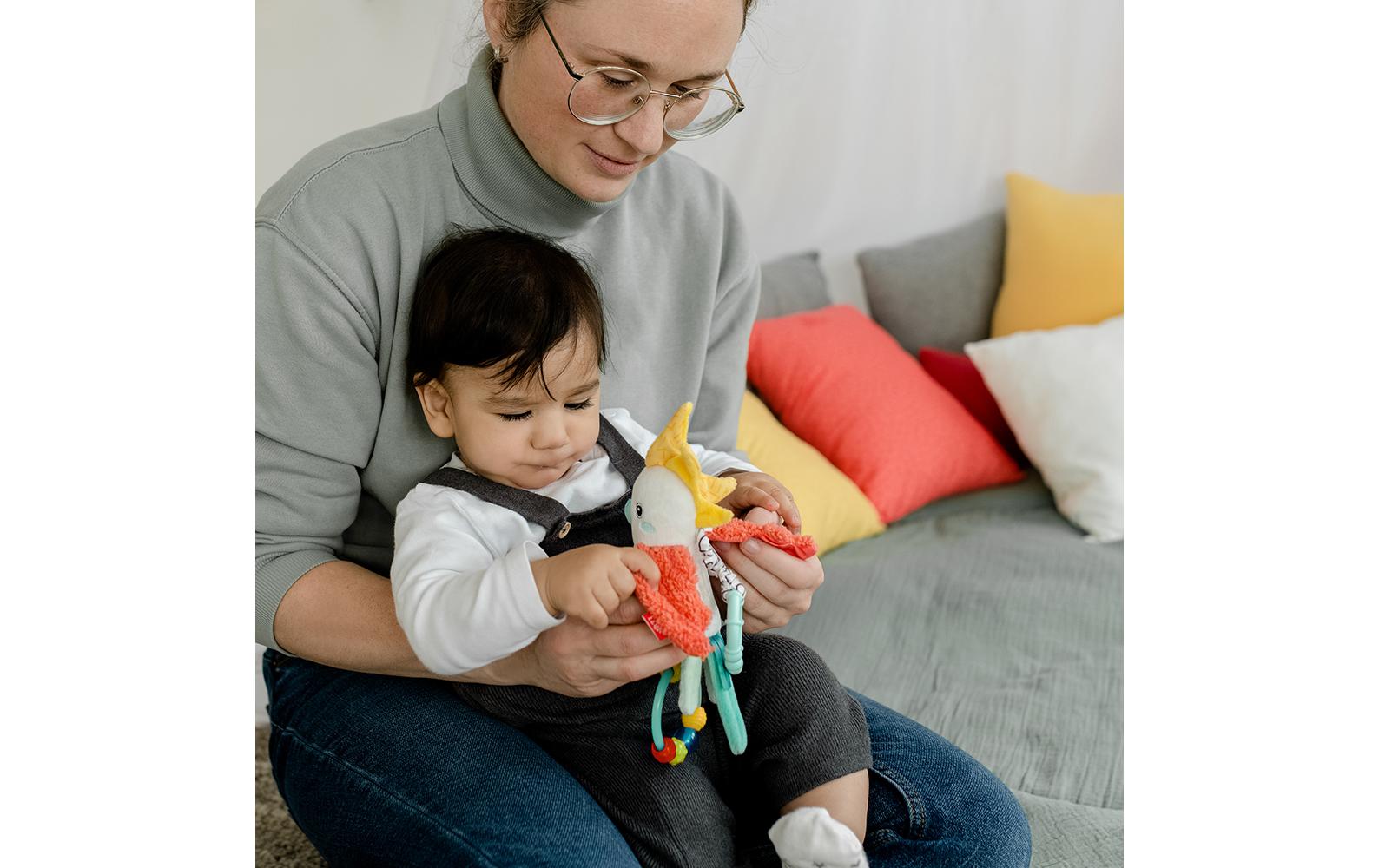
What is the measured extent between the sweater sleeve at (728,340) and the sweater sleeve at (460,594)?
431 mm

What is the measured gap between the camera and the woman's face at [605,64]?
986 mm

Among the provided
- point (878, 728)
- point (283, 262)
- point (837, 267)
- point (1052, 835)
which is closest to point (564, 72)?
point (283, 262)

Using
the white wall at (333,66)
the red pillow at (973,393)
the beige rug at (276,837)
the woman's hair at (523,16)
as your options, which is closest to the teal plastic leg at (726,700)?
the woman's hair at (523,16)

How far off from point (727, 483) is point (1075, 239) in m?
1.72

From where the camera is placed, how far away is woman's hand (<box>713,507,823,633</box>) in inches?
38.4

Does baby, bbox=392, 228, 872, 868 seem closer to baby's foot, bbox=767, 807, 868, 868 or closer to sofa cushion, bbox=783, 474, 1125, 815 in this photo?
baby's foot, bbox=767, 807, 868, 868

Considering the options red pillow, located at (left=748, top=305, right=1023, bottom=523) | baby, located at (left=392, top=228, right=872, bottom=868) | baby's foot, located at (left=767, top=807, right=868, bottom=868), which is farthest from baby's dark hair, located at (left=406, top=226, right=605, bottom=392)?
red pillow, located at (left=748, top=305, right=1023, bottom=523)

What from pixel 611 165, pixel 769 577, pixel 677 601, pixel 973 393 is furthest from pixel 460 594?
pixel 973 393

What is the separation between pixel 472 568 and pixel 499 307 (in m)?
0.22

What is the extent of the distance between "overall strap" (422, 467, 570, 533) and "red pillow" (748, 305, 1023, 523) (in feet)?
3.87
